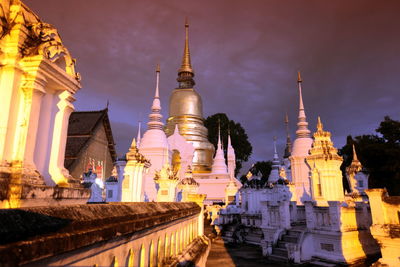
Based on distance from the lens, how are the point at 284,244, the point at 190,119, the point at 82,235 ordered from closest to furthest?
1. the point at 82,235
2. the point at 284,244
3. the point at 190,119

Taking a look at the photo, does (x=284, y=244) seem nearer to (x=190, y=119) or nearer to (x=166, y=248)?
(x=166, y=248)

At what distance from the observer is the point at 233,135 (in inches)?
2079

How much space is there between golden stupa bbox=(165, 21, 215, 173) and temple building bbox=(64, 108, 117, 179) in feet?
27.9

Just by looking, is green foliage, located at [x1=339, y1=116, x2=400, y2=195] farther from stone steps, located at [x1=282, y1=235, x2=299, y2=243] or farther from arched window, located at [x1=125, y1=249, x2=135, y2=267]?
arched window, located at [x1=125, y1=249, x2=135, y2=267]

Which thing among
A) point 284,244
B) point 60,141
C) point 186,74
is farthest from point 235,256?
point 186,74

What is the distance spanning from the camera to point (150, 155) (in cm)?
2500

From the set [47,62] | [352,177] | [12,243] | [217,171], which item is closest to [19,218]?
[12,243]

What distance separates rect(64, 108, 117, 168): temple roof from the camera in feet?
95.1

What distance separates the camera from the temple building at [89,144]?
28.7 meters

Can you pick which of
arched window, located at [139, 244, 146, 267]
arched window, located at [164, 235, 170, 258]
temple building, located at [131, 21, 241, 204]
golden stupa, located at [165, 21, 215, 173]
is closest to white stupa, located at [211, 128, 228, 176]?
temple building, located at [131, 21, 241, 204]

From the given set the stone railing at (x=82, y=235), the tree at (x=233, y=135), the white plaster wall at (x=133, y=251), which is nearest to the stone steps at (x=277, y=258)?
the white plaster wall at (x=133, y=251)

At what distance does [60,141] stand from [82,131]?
28.1 m

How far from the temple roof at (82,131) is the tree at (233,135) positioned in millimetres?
21802

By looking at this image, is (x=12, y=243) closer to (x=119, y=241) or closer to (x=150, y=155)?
(x=119, y=241)
